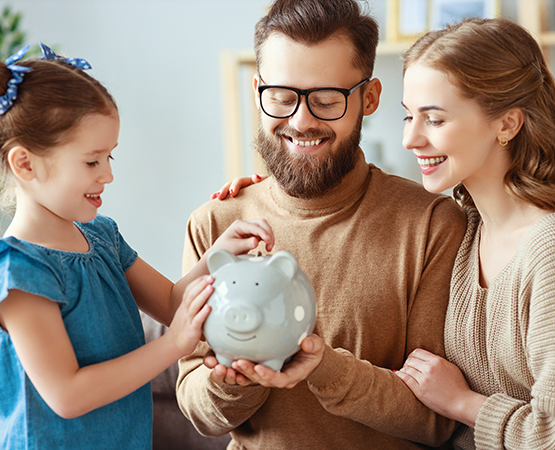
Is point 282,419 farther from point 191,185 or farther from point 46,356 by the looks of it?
point 191,185

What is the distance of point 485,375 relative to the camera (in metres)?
1.31

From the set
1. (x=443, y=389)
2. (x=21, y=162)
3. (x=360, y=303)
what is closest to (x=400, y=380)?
(x=443, y=389)

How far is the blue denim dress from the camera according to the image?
0.98 m

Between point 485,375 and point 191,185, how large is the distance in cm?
253

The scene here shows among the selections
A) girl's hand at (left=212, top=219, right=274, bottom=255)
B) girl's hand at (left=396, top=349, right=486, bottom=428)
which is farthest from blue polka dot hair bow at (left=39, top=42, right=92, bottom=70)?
girl's hand at (left=396, top=349, right=486, bottom=428)

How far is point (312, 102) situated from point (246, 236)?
0.39 metres

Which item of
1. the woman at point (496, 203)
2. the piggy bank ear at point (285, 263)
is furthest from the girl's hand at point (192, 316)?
the woman at point (496, 203)

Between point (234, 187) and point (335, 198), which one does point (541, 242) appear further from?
point (234, 187)

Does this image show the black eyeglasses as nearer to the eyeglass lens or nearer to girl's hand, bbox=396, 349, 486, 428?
the eyeglass lens

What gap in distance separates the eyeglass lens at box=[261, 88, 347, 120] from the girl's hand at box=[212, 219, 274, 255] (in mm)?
345

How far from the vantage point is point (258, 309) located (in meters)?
0.98

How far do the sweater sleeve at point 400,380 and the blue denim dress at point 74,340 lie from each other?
1.34 ft

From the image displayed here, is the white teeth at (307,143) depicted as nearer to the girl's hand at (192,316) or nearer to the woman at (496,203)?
the woman at (496,203)

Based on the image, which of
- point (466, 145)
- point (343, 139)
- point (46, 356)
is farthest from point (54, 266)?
point (466, 145)
